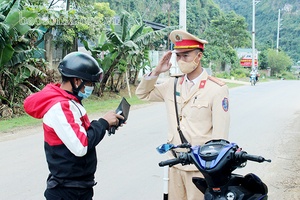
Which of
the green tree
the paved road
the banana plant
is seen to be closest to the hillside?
the green tree

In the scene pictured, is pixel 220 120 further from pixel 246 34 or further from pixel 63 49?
pixel 246 34

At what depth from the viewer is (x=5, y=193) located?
5445 millimetres

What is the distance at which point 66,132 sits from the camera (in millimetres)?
2463

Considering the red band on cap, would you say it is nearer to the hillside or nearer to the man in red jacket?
the man in red jacket

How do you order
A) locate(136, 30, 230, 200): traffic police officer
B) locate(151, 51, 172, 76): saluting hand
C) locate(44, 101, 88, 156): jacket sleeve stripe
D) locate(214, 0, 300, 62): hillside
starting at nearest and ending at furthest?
locate(44, 101, 88, 156): jacket sleeve stripe
locate(136, 30, 230, 200): traffic police officer
locate(151, 51, 172, 76): saluting hand
locate(214, 0, 300, 62): hillside

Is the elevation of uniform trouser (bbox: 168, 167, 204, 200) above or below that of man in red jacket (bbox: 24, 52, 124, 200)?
below

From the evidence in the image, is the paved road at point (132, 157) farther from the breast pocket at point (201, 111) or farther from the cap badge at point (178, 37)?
the cap badge at point (178, 37)

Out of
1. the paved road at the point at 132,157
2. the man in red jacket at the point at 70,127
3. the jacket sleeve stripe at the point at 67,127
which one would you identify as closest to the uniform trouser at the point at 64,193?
the man in red jacket at the point at 70,127

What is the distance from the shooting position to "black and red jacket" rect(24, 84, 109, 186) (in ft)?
8.14

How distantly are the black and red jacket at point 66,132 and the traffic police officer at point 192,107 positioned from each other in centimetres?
63

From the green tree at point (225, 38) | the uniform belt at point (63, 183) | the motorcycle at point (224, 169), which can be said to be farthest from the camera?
the green tree at point (225, 38)

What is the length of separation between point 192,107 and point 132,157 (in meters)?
4.65

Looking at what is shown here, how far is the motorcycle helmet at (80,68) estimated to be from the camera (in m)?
2.65

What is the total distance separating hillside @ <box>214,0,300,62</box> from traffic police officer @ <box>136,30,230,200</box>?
77.3 m
